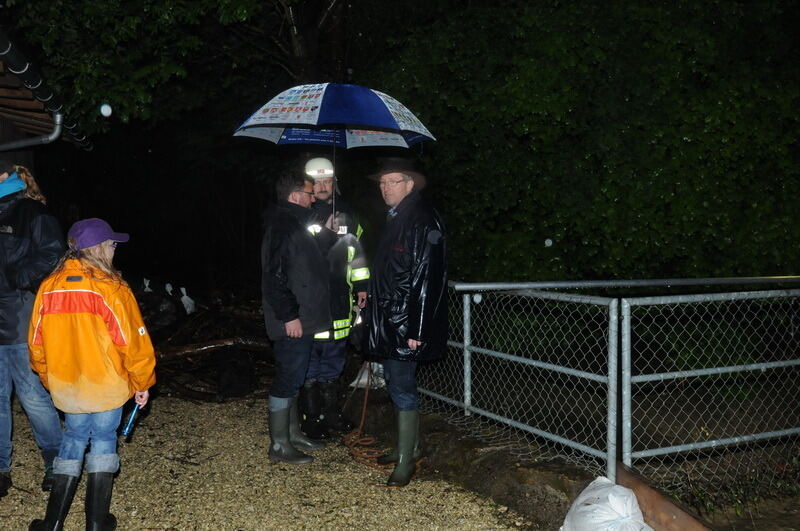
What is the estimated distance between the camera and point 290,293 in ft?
15.7

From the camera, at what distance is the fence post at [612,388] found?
12.9ft

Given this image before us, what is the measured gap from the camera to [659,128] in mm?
5312

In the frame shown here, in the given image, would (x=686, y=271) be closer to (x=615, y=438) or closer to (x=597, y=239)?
(x=597, y=239)

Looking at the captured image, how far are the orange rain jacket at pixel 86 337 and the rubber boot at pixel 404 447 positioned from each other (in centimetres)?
173

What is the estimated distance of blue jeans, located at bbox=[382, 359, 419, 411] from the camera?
4539 mm

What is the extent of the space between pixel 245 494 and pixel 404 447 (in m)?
1.05

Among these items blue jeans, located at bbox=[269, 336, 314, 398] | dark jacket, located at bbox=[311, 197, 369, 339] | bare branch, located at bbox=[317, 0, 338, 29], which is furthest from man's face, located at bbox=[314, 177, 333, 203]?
bare branch, located at bbox=[317, 0, 338, 29]

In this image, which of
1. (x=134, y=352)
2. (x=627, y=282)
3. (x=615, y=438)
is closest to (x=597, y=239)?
(x=627, y=282)

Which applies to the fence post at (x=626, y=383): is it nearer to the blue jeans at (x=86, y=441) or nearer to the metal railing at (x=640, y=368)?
the metal railing at (x=640, y=368)

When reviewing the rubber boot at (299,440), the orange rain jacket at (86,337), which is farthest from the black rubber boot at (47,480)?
the rubber boot at (299,440)

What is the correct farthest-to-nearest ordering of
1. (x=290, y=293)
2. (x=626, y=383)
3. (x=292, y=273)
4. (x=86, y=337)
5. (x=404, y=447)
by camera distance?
1. (x=292, y=273)
2. (x=290, y=293)
3. (x=404, y=447)
4. (x=626, y=383)
5. (x=86, y=337)

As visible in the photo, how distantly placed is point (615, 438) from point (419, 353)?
1.24 m

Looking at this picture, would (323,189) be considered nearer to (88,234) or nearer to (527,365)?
(88,234)

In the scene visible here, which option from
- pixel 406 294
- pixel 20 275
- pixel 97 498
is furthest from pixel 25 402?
pixel 406 294
